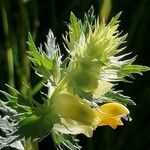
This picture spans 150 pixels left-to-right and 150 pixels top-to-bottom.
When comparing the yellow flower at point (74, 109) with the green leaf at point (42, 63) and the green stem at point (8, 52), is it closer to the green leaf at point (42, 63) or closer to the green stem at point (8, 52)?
the green leaf at point (42, 63)

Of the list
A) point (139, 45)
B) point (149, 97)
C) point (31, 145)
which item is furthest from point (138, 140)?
point (31, 145)

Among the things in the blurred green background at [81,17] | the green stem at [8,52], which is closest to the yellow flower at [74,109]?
the green stem at [8,52]

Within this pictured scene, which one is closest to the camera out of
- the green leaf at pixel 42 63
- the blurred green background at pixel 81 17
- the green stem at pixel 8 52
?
the green leaf at pixel 42 63

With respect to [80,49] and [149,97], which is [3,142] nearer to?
[80,49]

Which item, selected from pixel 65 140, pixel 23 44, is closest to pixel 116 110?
pixel 65 140

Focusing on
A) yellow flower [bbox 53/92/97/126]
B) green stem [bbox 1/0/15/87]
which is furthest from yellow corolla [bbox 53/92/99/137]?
green stem [bbox 1/0/15/87]

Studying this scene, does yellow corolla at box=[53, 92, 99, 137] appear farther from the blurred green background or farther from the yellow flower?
the blurred green background

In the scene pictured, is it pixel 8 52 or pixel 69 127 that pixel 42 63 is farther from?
pixel 8 52
